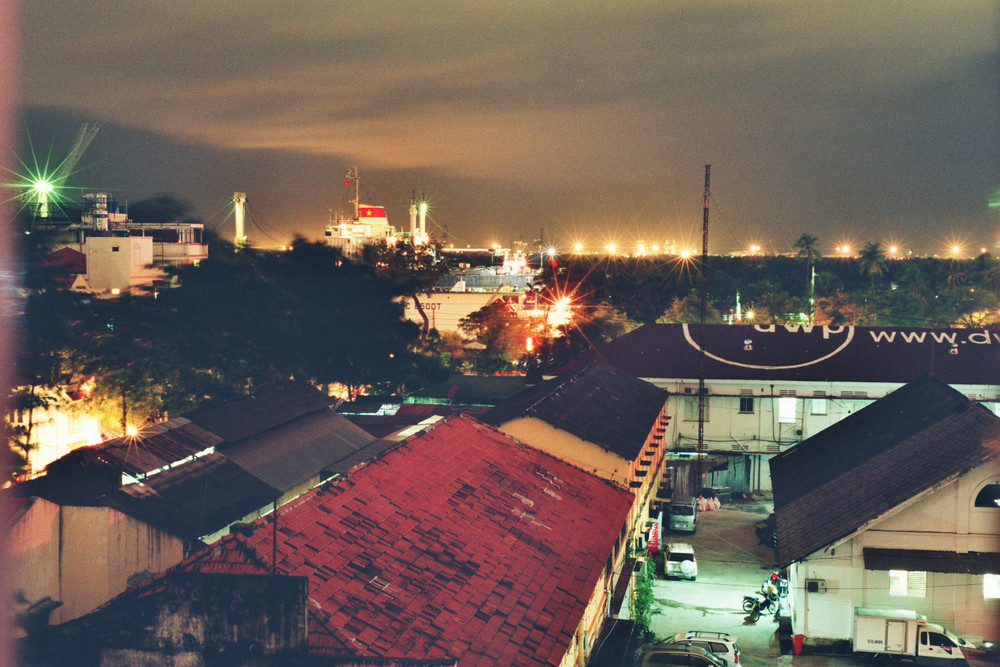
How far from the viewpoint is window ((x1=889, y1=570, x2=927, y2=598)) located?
1448 cm

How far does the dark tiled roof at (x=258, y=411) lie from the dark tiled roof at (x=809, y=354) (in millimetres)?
8511

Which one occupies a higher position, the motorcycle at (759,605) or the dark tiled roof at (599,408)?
the dark tiled roof at (599,408)

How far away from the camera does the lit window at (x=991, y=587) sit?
562 inches

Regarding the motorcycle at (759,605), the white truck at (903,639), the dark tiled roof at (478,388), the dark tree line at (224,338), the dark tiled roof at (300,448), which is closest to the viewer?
the white truck at (903,639)

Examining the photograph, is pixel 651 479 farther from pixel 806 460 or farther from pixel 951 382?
pixel 951 382

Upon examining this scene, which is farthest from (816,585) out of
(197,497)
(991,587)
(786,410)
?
Result: (786,410)

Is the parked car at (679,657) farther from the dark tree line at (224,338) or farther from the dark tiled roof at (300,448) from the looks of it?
the dark tree line at (224,338)

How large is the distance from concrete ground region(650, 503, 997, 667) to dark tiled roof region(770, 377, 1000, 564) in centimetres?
139

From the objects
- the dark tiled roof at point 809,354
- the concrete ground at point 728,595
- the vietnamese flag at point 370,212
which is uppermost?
the vietnamese flag at point 370,212

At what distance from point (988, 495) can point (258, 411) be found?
16.0 m

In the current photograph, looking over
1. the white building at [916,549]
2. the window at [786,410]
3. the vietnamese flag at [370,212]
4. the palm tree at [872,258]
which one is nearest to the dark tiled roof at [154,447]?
the white building at [916,549]

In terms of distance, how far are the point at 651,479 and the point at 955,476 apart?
10.1 m

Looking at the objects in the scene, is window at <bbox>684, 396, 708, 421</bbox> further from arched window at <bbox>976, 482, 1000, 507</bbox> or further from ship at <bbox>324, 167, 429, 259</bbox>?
ship at <bbox>324, 167, 429, 259</bbox>

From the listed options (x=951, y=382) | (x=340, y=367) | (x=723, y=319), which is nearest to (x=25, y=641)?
(x=951, y=382)
